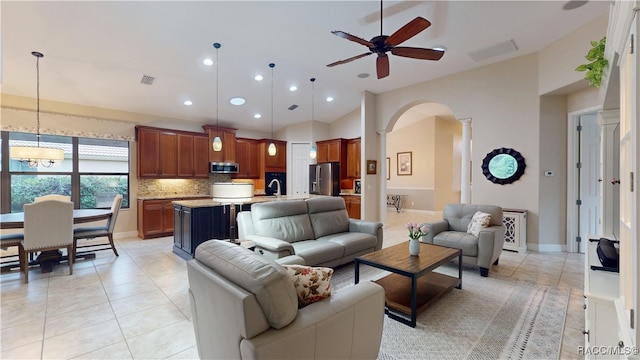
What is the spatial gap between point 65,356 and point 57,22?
13.0ft

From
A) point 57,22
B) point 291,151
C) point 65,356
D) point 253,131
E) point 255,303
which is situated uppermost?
point 57,22

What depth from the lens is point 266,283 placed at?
1.29 metres

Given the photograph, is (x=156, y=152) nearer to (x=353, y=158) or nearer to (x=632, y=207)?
(x=353, y=158)

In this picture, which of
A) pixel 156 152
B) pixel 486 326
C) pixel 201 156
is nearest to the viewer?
pixel 486 326

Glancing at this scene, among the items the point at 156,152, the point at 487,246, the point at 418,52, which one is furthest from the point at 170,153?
the point at 487,246

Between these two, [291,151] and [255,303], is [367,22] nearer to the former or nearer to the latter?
[255,303]

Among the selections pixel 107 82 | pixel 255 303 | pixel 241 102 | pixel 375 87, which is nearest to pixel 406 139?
pixel 375 87

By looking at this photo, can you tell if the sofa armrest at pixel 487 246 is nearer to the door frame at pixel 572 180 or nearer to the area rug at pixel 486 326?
the area rug at pixel 486 326

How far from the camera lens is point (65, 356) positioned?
2.03 meters

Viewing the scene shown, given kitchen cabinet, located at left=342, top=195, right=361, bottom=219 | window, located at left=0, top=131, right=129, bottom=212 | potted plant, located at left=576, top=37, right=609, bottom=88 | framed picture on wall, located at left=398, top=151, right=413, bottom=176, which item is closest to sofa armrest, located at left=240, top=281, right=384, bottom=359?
potted plant, located at left=576, top=37, right=609, bottom=88

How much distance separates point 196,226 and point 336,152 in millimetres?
4591

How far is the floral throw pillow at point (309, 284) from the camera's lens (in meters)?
1.52

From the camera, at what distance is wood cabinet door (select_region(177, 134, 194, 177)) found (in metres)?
6.55

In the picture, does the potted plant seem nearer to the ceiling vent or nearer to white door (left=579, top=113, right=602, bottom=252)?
the ceiling vent
